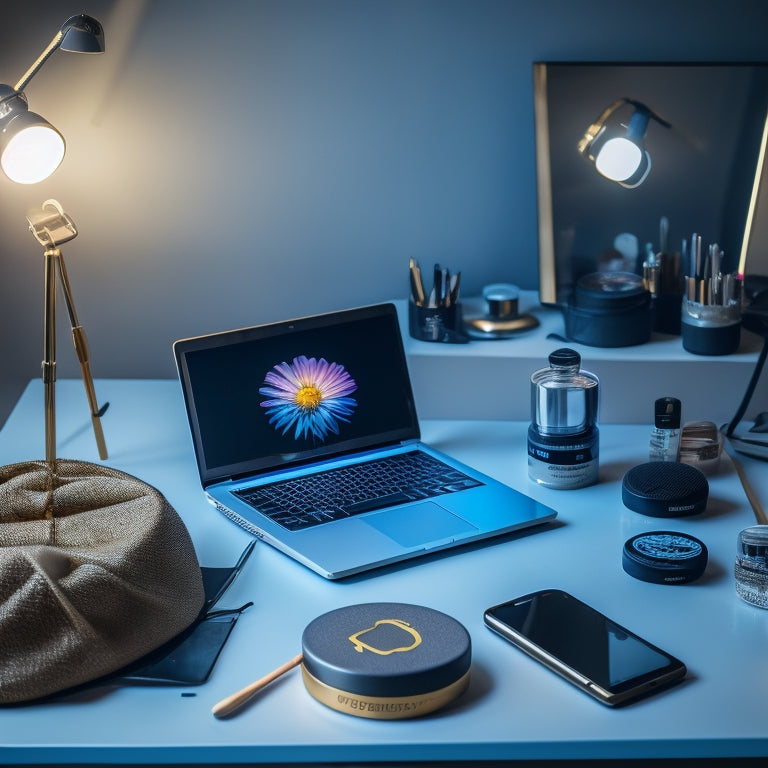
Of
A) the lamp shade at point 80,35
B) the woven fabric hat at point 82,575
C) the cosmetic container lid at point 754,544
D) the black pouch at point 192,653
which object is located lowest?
the black pouch at point 192,653

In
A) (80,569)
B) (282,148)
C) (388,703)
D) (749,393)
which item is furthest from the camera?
(282,148)

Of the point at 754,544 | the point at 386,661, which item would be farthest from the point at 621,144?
the point at 386,661

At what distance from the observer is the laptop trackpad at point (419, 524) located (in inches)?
42.6

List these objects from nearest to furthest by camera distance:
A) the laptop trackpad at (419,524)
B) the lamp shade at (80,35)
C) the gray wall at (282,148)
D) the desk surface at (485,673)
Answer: the desk surface at (485,673) < the laptop trackpad at (419,524) < the lamp shade at (80,35) < the gray wall at (282,148)

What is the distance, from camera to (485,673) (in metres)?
0.87

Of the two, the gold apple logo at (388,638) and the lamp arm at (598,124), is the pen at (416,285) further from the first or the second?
the gold apple logo at (388,638)

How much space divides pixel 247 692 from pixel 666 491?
55 centimetres

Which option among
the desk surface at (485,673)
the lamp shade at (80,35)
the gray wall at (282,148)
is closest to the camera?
the desk surface at (485,673)

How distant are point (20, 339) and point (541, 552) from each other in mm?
970

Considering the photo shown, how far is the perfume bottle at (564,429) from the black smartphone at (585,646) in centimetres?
27

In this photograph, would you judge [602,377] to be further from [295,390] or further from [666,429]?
[295,390]

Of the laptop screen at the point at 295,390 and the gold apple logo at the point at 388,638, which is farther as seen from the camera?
the laptop screen at the point at 295,390

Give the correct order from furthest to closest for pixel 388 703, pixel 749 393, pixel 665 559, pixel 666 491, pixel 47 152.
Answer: pixel 749 393, pixel 47 152, pixel 666 491, pixel 665 559, pixel 388 703

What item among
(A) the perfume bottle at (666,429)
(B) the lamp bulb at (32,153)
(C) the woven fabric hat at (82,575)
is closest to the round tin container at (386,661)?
(C) the woven fabric hat at (82,575)
